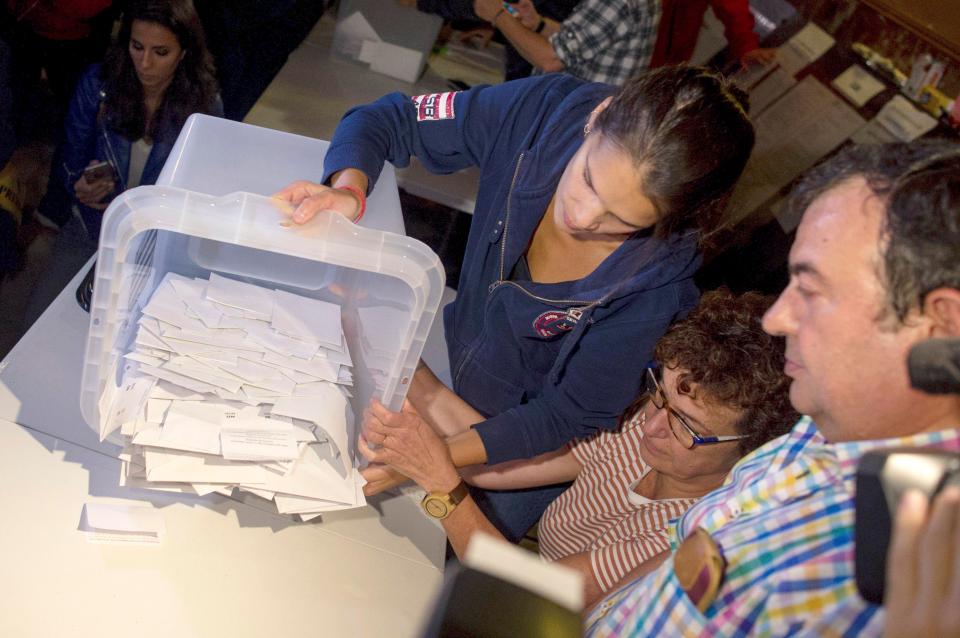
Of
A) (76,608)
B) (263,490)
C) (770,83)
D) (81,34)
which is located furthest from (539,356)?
(770,83)

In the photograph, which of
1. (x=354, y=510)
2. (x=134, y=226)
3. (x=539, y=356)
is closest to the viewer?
(x=134, y=226)

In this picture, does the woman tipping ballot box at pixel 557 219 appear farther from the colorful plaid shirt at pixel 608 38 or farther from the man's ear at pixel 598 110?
the colorful plaid shirt at pixel 608 38

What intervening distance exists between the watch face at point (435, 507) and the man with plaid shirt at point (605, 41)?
1.55 m

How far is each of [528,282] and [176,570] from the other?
2.54 ft

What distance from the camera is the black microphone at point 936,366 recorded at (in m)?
0.84

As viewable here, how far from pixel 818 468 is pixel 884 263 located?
0.25 m

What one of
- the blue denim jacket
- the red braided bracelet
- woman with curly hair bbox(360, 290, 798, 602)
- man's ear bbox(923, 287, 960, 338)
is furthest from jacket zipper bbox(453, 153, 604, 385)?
the blue denim jacket

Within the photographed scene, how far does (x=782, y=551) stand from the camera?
0.94 m

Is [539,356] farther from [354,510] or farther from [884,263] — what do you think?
[884,263]

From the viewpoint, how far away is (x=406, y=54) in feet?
9.78

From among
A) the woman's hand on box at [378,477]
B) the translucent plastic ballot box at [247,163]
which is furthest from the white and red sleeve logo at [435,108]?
the woman's hand on box at [378,477]

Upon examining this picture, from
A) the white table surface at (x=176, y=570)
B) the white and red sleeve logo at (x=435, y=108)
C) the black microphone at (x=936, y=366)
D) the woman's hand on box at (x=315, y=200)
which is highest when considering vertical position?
the black microphone at (x=936, y=366)

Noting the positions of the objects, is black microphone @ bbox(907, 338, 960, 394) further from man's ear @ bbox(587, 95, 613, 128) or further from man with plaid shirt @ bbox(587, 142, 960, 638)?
man's ear @ bbox(587, 95, 613, 128)

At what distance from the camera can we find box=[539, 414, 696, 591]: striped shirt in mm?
1569
